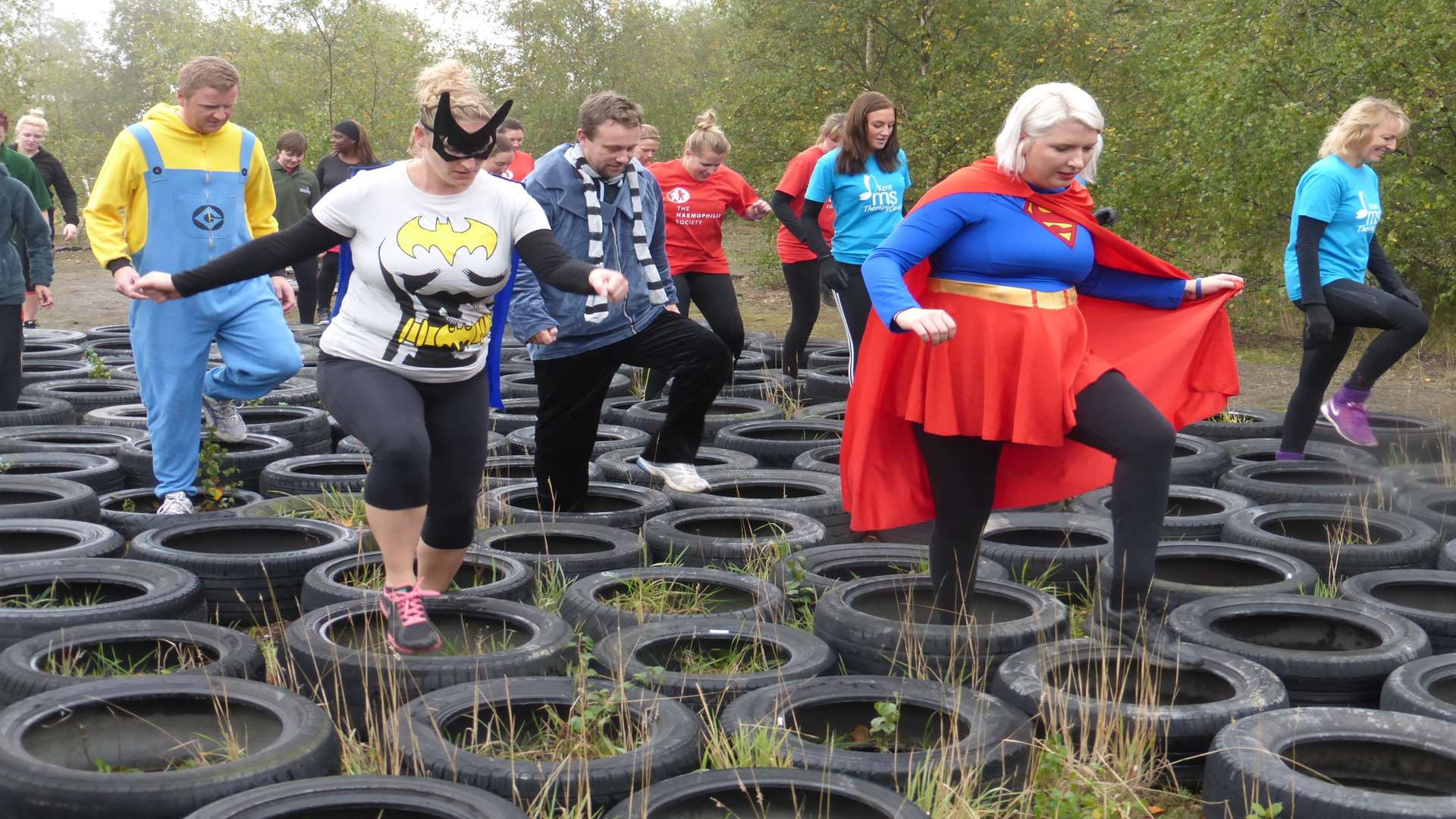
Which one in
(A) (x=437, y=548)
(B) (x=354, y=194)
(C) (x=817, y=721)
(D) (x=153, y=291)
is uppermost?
(B) (x=354, y=194)

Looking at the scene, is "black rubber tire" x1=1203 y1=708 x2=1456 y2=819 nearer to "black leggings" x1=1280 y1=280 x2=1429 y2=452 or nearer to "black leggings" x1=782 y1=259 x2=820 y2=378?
"black leggings" x1=1280 y1=280 x2=1429 y2=452

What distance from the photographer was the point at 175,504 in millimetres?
6188

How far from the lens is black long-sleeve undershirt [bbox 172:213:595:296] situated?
13.9 ft

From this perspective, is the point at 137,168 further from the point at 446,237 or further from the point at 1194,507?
the point at 1194,507

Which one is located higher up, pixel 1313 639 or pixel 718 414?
pixel 718 414

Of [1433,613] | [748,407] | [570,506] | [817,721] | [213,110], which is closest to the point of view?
[817,721]

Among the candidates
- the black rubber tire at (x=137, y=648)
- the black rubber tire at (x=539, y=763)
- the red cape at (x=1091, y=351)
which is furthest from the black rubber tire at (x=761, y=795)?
the black rubber tire at (x=137, y=648)

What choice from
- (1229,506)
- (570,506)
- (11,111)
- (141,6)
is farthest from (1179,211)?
(141,6)

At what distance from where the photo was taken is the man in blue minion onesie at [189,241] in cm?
582

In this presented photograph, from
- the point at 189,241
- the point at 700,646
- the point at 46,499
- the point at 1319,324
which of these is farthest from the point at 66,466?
the point at 1319,324

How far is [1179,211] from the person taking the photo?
607 inches

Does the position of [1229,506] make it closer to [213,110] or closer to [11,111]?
[213,110]

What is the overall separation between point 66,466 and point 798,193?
4.85 meters

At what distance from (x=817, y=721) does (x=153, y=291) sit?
8.12ft
